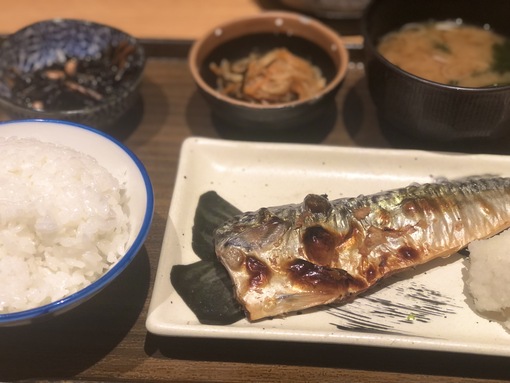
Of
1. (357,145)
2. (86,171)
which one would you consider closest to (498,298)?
(357,145)

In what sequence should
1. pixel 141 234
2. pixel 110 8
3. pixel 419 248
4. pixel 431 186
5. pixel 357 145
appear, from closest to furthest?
pixel 141 234
pixel 419 248
pixel 431 186
pixel 357 145
pixel 110 8

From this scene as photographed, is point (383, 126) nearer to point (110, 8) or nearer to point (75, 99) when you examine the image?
point (75, 99)

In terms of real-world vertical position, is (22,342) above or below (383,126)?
below

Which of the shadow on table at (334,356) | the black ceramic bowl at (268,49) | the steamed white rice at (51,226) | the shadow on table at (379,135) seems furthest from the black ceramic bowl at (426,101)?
the steamed white rice at (51,226)

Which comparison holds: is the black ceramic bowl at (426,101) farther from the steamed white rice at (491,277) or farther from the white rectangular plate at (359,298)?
the steamed white rice at (491,277)

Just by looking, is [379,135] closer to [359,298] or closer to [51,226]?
[359,298]

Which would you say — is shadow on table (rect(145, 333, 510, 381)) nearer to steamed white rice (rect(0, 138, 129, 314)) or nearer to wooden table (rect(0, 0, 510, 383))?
wooden table (rect(0, 0, 510, 383))

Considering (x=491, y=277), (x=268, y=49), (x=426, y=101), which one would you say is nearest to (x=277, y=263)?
(x=491, y=277)
